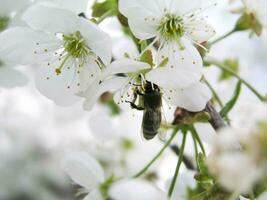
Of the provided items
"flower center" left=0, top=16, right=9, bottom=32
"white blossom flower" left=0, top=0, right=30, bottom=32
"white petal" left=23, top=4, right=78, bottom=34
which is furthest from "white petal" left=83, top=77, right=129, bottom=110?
Answer: "flower center" left=0, top=16, right=9, bottom=32

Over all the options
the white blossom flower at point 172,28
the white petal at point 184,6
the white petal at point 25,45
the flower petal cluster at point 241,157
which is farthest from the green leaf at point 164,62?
Result: the flower petal cluster at point 241,157

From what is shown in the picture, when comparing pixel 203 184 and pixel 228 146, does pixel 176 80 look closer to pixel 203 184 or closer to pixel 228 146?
pixel 203 184

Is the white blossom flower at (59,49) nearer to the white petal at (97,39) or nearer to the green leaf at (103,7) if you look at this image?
the white petal at (97,39)

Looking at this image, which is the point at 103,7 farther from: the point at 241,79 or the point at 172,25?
the point at 241,79

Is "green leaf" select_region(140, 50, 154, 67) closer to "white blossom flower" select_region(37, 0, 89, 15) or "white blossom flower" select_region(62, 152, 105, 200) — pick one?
"white blossom flower" select_region(37, 0, 89, 15)

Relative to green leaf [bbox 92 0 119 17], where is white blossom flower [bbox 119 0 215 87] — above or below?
below

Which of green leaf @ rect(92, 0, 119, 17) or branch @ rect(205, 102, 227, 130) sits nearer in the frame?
branch @ rect(205, 102, 227, 130)

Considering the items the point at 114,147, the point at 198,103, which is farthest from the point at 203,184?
the point at 114,147
